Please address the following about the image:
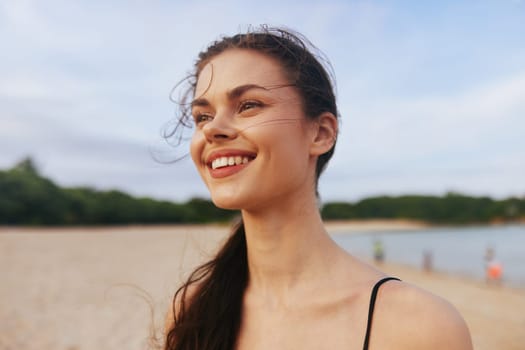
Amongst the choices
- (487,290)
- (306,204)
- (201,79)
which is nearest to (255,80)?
(201,79)

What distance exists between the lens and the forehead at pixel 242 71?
1.48 meters

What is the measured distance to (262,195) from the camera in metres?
1.43

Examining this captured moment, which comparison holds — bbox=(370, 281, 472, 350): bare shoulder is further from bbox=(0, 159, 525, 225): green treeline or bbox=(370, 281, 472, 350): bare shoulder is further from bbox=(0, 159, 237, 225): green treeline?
bbox=(0, 159, 237, 225): green treeline

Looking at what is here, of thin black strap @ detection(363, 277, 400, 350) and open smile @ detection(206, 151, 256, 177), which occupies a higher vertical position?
open smile @ detection(206, 151, 256, 177)

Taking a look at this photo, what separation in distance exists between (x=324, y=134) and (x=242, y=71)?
1.23 ft

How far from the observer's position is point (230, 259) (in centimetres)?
186

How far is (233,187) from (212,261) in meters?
0.60

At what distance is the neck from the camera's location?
1.54 meters

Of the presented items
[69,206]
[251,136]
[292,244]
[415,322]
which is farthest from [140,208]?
[415,322]

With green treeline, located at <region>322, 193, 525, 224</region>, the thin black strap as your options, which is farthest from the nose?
green treeline, located at <region>322, 193, 525, 224</region>

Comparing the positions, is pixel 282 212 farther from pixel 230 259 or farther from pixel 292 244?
pixel 230 259

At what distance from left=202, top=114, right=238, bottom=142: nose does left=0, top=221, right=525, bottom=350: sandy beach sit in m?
0.81

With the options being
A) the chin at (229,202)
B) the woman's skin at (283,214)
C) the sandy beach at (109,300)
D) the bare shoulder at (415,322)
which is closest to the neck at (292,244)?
the woman's skin at (283,214)

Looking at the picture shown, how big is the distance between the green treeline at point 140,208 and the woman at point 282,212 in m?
13.0
